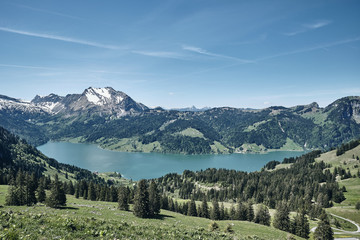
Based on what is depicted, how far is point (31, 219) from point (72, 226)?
4.45 m

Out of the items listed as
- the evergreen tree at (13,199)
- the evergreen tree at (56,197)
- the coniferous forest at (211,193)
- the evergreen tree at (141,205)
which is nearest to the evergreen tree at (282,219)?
the coniferous forest at (211,193)

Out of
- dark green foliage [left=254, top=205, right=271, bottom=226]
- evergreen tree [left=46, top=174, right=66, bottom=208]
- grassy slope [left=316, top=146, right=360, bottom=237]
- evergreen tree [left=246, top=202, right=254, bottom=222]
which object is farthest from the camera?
grassy slope [left=316, top=146, right=360, bottom=237]

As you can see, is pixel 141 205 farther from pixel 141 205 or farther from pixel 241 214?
pixel 241 214

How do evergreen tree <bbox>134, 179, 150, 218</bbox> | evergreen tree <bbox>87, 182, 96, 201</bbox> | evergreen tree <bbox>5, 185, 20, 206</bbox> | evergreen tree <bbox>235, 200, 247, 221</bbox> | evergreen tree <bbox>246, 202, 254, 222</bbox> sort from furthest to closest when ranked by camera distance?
evergreen tree <bbox>87, 182, 96, 201</bbox>, evergreen tree <bbox>235, 200, 247, 221</bbox>, evergreen tree <bbox>246, 202, 254, 222</bbox>, evergreen tree <bbox>134, 179, 150, 218</bbox>, evergreen tree <bbox>5, 185, 20, 206</bbox>

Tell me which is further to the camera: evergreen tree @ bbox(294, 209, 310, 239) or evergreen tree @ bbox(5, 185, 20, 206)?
evergreen tree @ bbox(294, 209, 310, 239)

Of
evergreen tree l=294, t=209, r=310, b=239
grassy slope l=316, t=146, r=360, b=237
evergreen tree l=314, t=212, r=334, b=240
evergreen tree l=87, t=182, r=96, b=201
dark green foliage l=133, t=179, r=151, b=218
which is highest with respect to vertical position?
dark green foliage l=133, t=179, r=151, b=218

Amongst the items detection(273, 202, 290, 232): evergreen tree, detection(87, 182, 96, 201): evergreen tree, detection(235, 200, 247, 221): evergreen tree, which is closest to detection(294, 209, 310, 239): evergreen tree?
detection(273, 202, 290, 232): evergreen tree

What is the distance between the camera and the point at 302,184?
16088 centimetres

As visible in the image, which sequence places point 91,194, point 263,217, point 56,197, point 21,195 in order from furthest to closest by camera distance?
point 91,194, point 263,217, point 21,195, point 56,197

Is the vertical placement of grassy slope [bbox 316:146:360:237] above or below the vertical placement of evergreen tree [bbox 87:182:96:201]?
below

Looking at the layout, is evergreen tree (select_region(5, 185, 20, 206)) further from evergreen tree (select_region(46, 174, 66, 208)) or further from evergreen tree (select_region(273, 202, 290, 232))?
evergreen tree (select_region(273, 202, 290, 232))

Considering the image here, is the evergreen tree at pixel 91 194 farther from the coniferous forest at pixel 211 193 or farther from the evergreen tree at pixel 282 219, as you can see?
the evergreen tree at pixel 282 219

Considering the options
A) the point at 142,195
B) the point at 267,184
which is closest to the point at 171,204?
the point at 142,195

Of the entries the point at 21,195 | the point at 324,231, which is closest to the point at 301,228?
the point at 324,231
